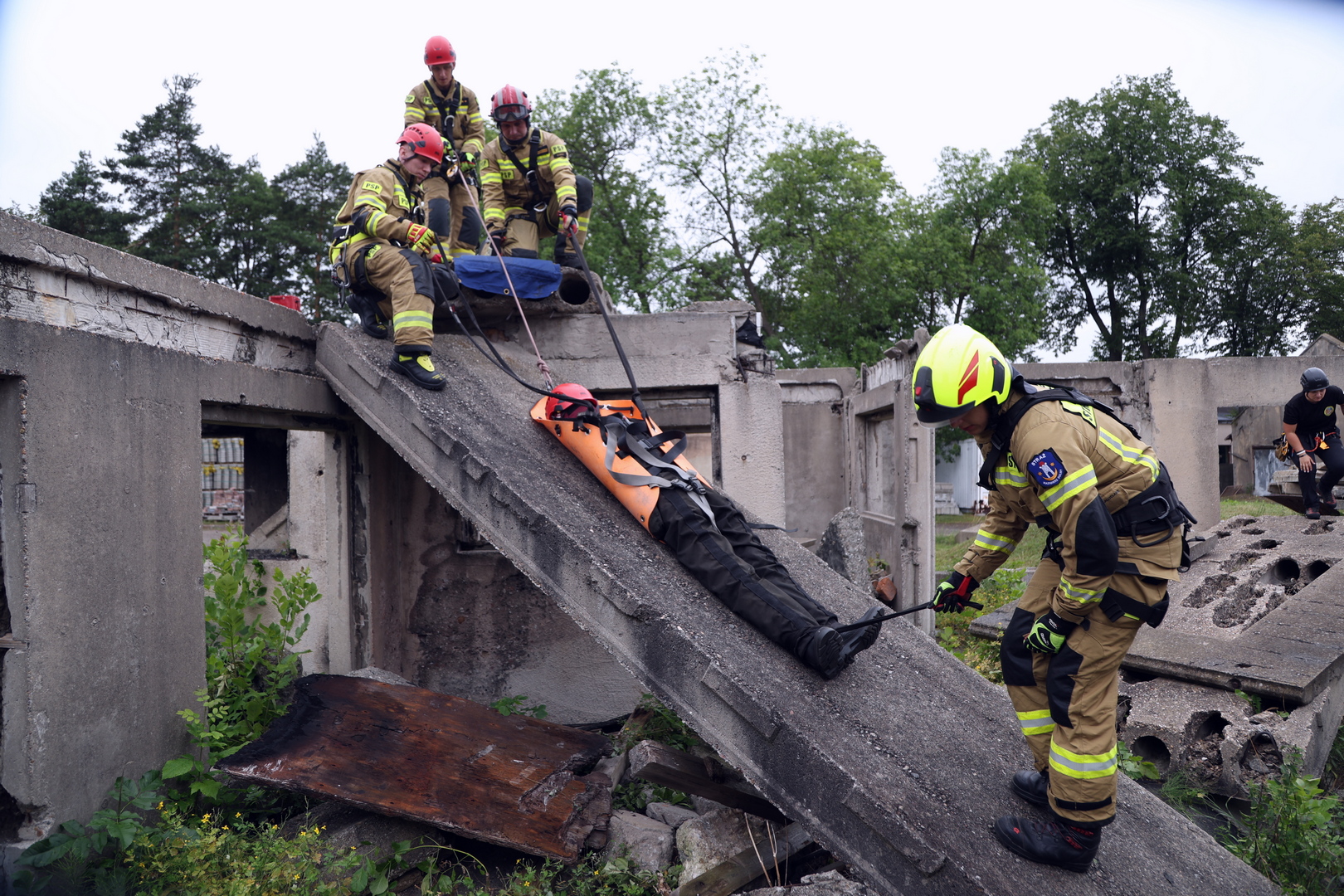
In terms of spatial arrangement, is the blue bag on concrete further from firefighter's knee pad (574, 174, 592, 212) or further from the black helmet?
the black helmet

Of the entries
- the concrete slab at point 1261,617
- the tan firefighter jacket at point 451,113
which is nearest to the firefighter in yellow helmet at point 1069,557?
the concrete slab at point 1261,617

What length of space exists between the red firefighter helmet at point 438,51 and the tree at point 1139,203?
74.6 feet

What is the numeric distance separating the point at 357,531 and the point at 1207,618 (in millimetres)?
6447

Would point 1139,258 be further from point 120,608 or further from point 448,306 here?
point 120,608

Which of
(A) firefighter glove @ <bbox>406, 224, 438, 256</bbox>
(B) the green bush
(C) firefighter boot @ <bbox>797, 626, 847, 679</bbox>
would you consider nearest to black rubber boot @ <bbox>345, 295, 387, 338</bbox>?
(A) firefighter glove @ <bbox>406, 224, 438, 256</bbox>

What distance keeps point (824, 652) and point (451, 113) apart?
5.49m

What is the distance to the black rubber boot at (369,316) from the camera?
5227 mm

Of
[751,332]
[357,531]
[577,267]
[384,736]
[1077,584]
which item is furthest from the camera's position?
[751,332]

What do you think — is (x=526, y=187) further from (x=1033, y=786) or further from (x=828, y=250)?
(x=828, y=250)

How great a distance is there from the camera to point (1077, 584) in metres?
2.72

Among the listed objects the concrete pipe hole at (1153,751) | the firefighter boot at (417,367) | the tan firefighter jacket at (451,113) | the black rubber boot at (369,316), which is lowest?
A: the concrete pipe hole at (1153,751)

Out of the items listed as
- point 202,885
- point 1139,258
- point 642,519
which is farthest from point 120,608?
point 1139,258

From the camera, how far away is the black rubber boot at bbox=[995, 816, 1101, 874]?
9.16 feet

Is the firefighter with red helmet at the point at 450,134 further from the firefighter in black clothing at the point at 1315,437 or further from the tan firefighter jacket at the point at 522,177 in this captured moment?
the firefighter in black clothing at the point at 1315,437
